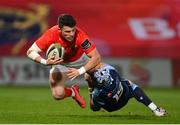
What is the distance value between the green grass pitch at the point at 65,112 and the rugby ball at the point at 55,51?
3.61 ft

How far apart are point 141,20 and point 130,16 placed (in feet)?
1.34

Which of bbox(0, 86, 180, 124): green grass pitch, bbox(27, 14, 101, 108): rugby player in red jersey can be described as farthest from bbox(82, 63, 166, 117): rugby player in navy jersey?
bbox(27, 14, 101, 108): rugby player in red jersey

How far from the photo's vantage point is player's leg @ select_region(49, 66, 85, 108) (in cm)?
1400

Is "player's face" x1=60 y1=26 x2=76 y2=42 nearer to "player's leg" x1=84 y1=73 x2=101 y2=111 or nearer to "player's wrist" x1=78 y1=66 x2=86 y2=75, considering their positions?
"player's wrist" x1=78 y1=66 x2=86 y2=75

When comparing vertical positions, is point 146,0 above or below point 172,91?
above

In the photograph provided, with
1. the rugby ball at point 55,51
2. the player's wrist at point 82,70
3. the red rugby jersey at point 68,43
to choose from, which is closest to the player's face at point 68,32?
the red rugby jersey at point 68,43

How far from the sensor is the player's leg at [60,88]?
14000 millimetres

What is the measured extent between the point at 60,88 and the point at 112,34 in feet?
38.5

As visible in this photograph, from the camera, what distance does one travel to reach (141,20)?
25625mm

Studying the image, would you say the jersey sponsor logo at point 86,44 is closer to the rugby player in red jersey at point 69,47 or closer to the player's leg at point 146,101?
the rugby player in red jersey at point 69,47

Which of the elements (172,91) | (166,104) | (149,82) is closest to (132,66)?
(149,82)

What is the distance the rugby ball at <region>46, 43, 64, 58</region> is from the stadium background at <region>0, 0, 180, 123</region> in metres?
11.9

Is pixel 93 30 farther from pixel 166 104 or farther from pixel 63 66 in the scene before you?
pixel 63 66

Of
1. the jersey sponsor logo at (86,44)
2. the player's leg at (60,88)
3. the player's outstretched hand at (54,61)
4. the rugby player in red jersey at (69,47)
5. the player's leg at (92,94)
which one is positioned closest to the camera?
the player's outstretched hand at (54,61)
